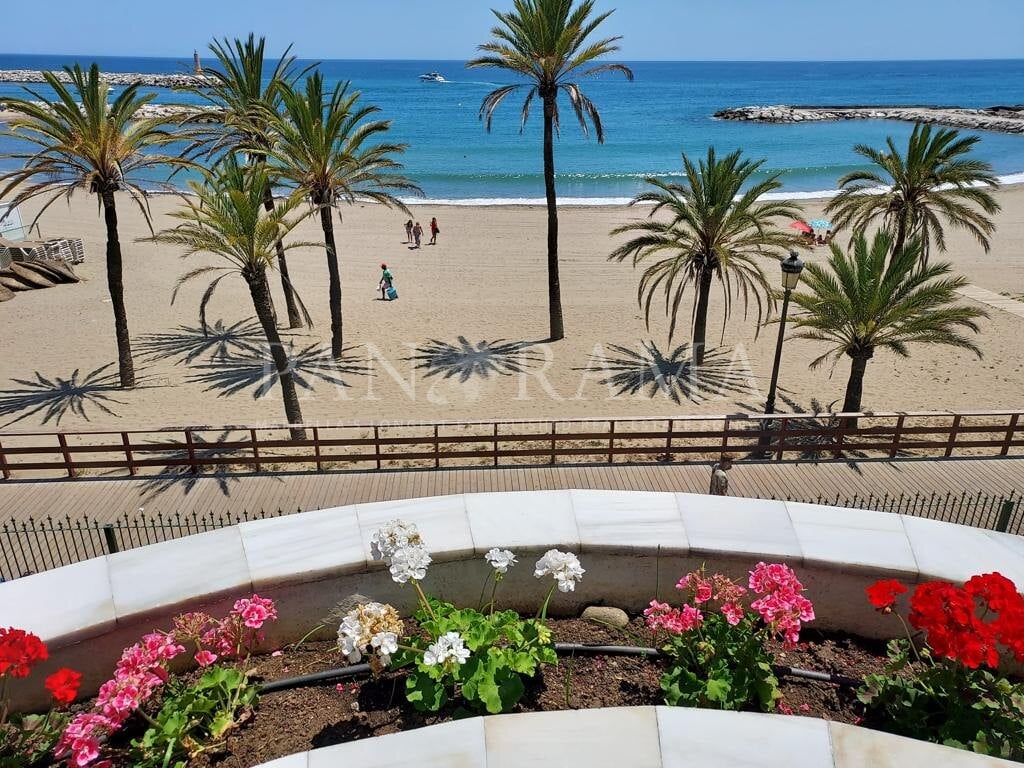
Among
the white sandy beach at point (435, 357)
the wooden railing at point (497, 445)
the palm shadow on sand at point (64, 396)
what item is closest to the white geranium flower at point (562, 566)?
the wooden railing at point (497, 445)

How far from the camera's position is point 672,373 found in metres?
19.7

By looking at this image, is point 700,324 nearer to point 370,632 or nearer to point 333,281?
point 333,281

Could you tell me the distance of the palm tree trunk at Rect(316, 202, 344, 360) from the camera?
18952 millimetres

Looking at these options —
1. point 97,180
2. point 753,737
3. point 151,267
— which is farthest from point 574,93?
point 151,267

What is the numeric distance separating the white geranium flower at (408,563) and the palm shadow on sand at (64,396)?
584 inches

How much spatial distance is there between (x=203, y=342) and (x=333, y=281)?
5570mm

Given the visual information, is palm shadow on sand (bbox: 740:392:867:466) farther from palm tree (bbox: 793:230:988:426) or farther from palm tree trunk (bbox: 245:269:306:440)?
palm tree trunk (bbox: 245:269:306:440)

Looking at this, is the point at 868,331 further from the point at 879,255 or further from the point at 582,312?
the point at 582,312

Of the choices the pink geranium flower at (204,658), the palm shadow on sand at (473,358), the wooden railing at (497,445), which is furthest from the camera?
the palm shadow on sand at (473,358)

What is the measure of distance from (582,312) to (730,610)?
20427 mm

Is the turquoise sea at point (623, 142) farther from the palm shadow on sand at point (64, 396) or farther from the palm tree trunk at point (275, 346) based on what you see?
the palm tree trunk at point (275, 346)

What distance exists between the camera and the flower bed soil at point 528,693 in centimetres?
507

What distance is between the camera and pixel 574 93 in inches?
771

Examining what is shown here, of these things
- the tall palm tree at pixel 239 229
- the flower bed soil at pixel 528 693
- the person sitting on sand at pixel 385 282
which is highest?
the tall palm tree at pixel 239 229
